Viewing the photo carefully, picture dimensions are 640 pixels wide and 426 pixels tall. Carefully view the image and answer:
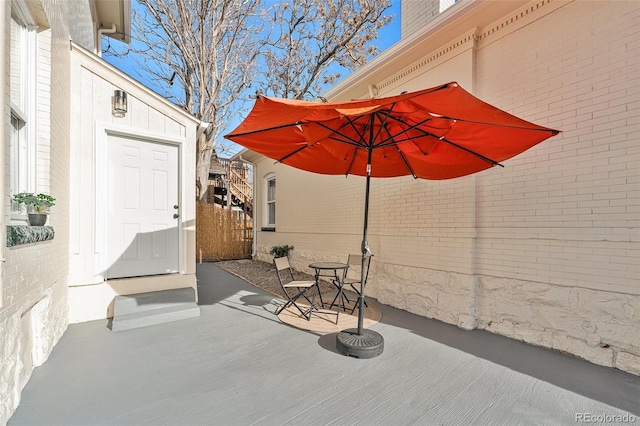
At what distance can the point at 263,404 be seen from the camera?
2.03 metres

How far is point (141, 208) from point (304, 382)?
336 centimetres

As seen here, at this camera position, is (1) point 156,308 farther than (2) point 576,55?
Yes

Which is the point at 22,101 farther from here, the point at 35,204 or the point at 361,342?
the point at 361,342

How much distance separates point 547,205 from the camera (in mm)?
3031

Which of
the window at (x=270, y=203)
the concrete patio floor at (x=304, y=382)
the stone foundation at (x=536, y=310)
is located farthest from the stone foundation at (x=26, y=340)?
the window at (x=270, y=203)

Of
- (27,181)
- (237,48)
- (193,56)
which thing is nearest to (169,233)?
(27,181)

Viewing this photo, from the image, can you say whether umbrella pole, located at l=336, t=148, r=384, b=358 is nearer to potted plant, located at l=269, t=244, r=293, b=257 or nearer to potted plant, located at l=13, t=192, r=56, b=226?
potted plant, located at l=13, t=192, r=56, b=226

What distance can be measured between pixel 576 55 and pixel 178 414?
4718 millimetres

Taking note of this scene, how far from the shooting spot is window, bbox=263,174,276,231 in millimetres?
9375

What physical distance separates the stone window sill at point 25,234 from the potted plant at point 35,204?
77 millimetres

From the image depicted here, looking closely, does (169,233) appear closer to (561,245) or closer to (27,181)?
(27,181)

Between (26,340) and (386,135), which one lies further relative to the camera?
(386,135)

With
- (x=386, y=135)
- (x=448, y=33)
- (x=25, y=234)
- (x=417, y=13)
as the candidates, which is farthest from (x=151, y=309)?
(x=417, y=13)

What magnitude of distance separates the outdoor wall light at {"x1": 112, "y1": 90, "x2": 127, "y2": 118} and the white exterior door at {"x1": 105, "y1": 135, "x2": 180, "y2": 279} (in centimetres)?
34
